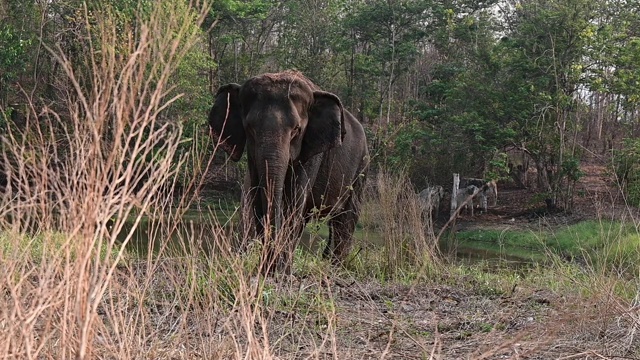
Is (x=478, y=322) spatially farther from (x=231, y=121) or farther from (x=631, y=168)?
(x=631, y=168)

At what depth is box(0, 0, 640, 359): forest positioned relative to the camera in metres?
2.15

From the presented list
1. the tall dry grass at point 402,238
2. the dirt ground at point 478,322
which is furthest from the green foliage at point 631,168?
the dirt ground at point 478,322

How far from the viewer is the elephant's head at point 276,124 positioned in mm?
6637

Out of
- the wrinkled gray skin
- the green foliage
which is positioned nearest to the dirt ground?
the wrinkled gray skin

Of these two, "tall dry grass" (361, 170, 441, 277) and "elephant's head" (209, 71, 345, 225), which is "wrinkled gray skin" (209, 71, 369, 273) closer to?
"elephant's head" (209, 71, 345, 225)

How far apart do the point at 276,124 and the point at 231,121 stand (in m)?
0.84

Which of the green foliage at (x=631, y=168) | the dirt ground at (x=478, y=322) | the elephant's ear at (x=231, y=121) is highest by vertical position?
the elephant's ear at (x=231, y=121)

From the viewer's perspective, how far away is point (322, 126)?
750 centimetres

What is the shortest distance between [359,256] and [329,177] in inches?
38.8

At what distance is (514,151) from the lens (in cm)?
2819

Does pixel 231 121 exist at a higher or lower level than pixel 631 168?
higher

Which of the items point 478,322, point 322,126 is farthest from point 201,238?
point 322,126

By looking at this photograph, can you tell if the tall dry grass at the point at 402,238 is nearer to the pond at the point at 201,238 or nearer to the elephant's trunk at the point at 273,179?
the pond at the point at 201,238

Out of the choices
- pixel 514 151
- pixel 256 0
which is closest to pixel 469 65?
pixel 514 151
